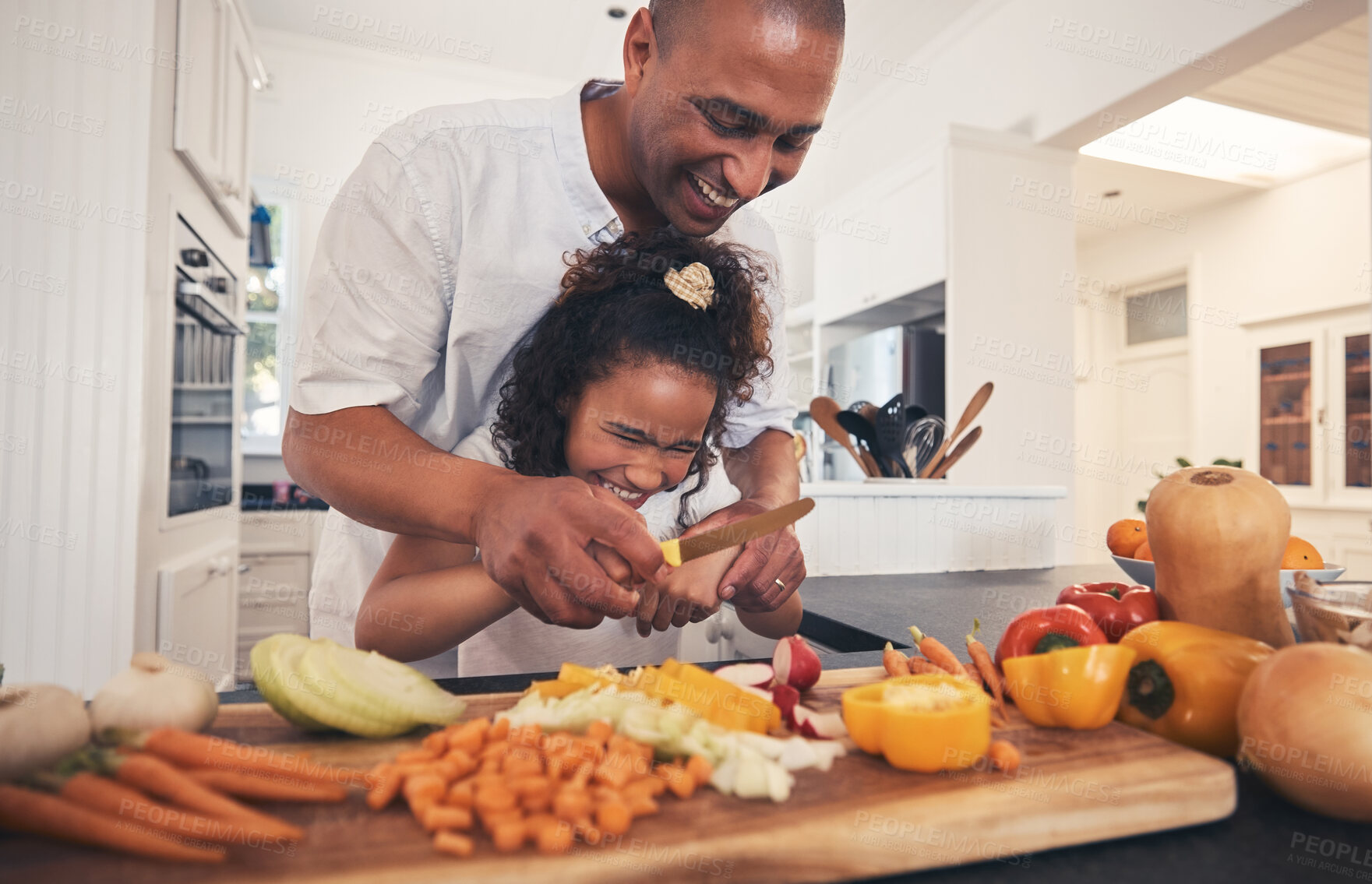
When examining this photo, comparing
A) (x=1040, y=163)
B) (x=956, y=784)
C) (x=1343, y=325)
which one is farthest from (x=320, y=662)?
(x=1343, y=325)

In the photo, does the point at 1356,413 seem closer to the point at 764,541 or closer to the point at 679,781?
the point at 764,541

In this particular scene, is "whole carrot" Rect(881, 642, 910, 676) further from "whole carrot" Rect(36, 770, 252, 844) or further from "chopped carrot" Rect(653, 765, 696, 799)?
"whole carrot" Rect(36, 770, 252, 844)

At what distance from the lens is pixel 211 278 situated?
2.19 metres

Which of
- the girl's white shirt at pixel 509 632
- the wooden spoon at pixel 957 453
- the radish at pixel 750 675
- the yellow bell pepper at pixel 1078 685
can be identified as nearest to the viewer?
the yellow bell pepper at pixel 1078 685

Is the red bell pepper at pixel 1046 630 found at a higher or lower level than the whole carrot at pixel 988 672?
higher

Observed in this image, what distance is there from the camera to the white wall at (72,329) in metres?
1.54

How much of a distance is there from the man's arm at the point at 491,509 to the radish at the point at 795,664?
14 centimetres

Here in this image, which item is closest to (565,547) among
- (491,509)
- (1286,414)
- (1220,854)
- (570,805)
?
(491,509)

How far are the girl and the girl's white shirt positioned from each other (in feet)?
0.11

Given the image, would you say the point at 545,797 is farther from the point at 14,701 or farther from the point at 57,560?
the point at 57,560

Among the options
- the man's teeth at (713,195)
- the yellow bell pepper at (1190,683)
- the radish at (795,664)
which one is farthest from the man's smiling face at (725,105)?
the yellow bell pepper at (1190,683)

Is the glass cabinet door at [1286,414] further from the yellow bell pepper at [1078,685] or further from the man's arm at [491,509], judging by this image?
the man's arm at [491,509]

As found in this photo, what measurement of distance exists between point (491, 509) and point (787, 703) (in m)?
0.34

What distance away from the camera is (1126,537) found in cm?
120
